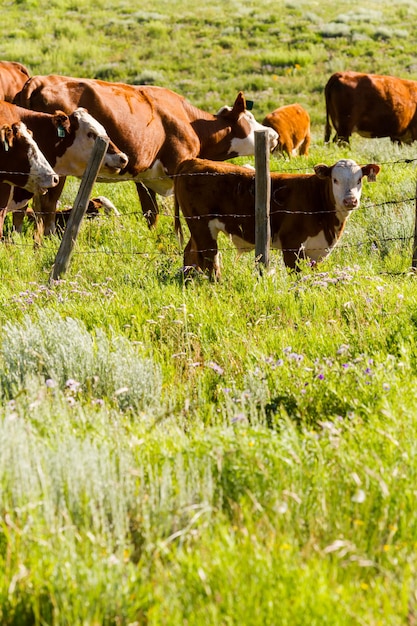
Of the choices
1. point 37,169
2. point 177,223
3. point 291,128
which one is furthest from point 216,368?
point 291,128

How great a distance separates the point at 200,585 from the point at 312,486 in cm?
87

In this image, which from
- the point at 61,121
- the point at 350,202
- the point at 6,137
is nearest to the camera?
the point at 350,202

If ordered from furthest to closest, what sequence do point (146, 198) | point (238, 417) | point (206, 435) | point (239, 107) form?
point (239, 107) < point (146, 198) < point (206, 435) < point (238, 417)

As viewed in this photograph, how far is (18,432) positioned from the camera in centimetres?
374

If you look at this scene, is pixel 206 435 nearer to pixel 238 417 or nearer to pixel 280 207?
pixel 238 417

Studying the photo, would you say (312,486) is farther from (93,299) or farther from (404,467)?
(93,299)

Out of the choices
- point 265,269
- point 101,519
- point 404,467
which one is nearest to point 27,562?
point 101,519

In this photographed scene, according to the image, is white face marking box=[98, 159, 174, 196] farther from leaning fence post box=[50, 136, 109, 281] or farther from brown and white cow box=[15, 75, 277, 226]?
leaning fence post box=[50, 136, 109, 281]

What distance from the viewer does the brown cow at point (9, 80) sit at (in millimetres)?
12938

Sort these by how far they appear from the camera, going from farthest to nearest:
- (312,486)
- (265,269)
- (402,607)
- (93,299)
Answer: (265,269) → (93,299) → (312,486) → (402,607)

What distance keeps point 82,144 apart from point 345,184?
3.26 metres

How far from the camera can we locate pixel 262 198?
25.1ft

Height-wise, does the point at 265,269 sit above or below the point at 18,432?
below

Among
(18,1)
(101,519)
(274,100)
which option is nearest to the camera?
(101,519)
